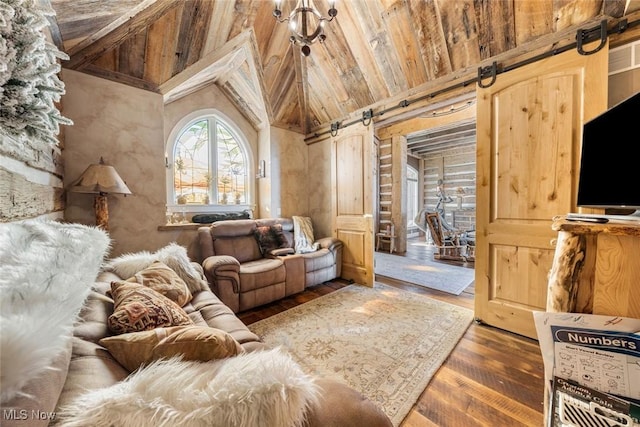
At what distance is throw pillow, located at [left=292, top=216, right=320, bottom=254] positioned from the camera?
12.1 feet

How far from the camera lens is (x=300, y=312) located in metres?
2.64

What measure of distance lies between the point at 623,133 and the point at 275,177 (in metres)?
3.73

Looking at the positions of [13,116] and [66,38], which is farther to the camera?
[66,38]

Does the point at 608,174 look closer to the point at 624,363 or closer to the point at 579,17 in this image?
the point at 624,363

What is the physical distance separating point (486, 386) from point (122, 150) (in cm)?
393

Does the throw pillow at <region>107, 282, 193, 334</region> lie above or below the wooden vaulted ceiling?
below

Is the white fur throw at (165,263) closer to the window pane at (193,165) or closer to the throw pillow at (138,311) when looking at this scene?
the throw pillow at (138,311)

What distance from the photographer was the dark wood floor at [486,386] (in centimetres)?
133

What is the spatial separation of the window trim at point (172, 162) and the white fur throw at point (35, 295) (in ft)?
8.16

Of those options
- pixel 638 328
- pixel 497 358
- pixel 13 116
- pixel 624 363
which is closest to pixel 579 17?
pixel 638 328

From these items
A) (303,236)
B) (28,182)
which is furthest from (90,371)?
(303,236)

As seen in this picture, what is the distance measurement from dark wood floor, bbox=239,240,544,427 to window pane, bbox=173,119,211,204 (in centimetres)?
377

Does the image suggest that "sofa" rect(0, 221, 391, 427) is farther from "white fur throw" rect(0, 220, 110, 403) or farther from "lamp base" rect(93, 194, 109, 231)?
"lamp base" rect(93, 194, 109, 231)

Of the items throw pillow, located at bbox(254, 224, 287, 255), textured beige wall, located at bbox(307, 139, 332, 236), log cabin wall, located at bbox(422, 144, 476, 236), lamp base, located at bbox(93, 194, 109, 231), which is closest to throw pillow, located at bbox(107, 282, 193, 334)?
lamp base, located at bbox(93, 194, 109, 231)
